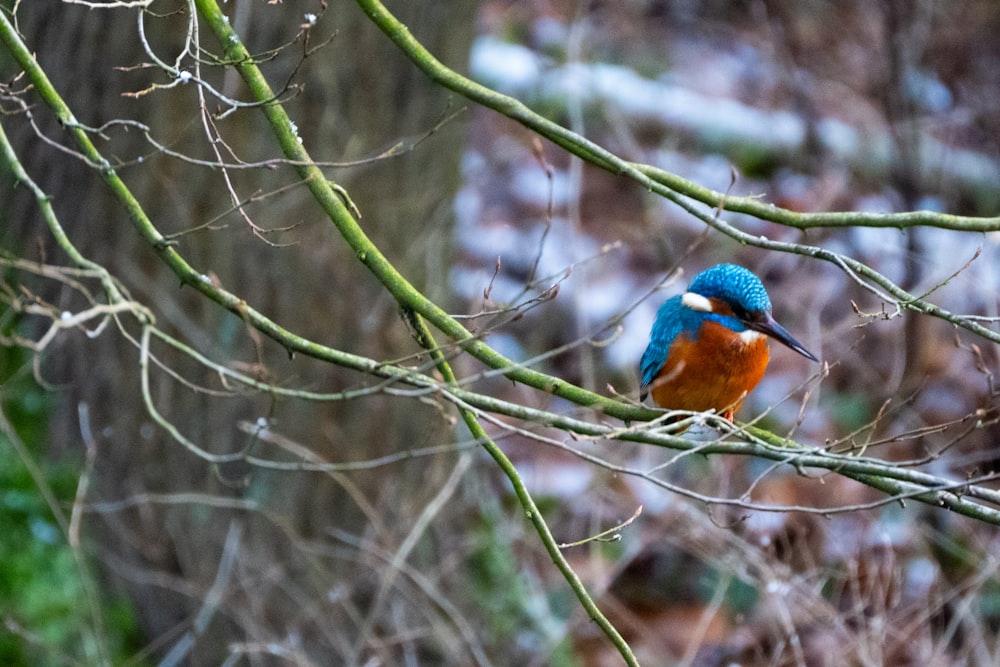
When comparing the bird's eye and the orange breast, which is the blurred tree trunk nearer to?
the orange breast

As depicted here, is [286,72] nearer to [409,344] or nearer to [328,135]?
[328,135]

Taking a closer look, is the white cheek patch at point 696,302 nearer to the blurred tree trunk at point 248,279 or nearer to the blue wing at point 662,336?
the blue wing at point 662,336

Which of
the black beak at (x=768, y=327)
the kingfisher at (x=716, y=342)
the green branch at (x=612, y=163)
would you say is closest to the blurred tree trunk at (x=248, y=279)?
the kingfisher at (x=716, y=342)

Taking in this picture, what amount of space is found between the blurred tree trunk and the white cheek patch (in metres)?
1.26

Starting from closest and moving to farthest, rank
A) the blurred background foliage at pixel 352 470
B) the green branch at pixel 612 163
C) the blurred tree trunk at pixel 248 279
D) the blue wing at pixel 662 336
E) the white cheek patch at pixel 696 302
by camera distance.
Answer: the green branch at pixel 612 163 < the white cheek patch at pixel 696 302 < the blue wing at pixel 662 336 < the blurred background foliage at pixel 352 470 < the blurred tree trunk at pixel 248 279

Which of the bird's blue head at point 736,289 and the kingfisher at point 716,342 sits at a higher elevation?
the bird's blue head at point 736,289

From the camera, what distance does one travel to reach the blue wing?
9.66 ft

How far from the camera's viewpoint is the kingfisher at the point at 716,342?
8.90 feet

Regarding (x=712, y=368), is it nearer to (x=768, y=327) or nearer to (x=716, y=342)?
(x=716, y=342)

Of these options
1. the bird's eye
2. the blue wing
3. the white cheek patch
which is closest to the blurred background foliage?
the blue wing

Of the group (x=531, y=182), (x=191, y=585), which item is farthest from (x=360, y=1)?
(x=531, y=182)

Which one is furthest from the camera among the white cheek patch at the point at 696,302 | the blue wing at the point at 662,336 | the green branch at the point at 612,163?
the blue wing at the point at 662,336

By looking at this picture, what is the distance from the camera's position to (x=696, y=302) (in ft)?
9.41

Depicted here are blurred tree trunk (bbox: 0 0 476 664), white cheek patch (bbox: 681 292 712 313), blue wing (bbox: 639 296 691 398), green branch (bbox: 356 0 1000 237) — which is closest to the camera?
green branch (bbox: 356 0 1000 237)
